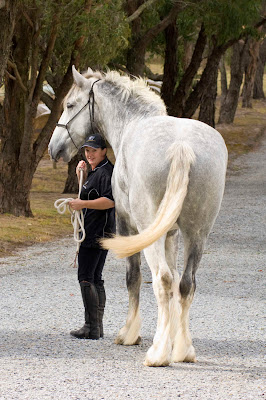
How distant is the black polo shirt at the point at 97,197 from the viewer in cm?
563

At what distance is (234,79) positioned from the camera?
3159 centimetres

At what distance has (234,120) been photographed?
36344 mm

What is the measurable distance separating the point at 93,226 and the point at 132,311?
2.41 feet

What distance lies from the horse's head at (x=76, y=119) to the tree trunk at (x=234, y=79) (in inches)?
976

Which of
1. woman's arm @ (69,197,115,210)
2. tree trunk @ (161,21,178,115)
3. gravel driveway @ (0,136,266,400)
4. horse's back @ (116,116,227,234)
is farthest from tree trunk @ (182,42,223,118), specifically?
horse's back @ (116,116,227,234)

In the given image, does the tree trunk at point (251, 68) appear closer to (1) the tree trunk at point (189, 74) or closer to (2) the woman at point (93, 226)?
(1) the tree trunk at point (189, 74)

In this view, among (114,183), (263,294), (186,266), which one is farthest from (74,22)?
(186,266)

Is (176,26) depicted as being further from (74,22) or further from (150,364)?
(150,364)

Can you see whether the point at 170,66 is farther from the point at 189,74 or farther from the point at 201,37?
the point at 201,37

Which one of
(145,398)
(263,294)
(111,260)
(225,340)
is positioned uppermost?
(145,398)

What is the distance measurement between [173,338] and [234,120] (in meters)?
32.0

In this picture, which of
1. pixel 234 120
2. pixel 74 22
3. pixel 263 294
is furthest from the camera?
pixel 234 120

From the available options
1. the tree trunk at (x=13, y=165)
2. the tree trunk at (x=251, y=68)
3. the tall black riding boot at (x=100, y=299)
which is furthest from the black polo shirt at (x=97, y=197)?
the tree trunk at (x=251, y=68)

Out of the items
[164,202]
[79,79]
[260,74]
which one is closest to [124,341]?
[164,202]
